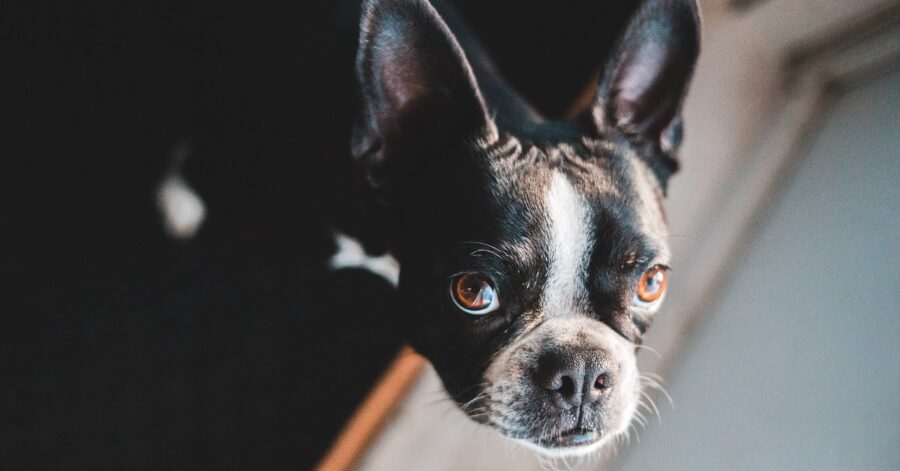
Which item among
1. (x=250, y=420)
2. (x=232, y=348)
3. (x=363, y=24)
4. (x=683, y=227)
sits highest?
(x=363, y=24)

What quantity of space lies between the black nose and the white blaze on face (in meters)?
0.10

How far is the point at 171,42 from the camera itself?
2.39 meters

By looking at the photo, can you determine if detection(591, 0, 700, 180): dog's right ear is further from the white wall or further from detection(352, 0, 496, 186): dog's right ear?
the white wall

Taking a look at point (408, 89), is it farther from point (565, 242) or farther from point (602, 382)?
point (602, 382)

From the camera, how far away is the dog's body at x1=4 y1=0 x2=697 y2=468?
123cm

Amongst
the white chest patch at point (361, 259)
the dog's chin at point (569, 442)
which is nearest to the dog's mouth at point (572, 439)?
the dog's chin at point (569, 442)

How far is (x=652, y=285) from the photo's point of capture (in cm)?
132

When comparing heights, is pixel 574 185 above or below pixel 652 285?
above

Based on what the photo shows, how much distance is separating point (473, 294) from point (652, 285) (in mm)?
385

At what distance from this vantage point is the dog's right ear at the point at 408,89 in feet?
3.80

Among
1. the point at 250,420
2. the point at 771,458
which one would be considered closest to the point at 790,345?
the point at 771,458

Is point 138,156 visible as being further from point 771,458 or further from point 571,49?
point 771,458

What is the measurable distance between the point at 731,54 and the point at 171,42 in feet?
6.74

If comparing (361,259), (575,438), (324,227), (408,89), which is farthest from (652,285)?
(324,227)
